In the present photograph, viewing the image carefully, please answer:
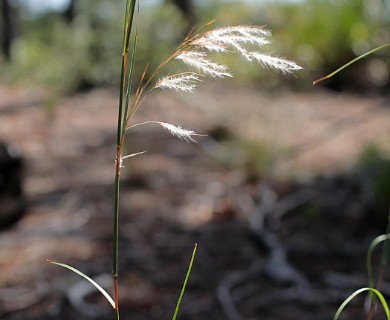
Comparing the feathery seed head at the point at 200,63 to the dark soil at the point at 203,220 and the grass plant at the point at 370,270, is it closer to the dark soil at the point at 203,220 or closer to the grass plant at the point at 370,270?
the grass plant at the point at 370,270

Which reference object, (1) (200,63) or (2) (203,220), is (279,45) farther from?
(1) (200,63)

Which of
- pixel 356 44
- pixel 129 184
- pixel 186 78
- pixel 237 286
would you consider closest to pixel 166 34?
pixel 356 44

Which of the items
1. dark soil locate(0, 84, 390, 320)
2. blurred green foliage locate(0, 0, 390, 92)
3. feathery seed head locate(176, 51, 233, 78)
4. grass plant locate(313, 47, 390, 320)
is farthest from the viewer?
blurred green foliage locate(0, 0, 390, 92)

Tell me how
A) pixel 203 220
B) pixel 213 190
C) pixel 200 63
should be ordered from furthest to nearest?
pixel 213 190 < pixel 203 220 < pixel 200 63

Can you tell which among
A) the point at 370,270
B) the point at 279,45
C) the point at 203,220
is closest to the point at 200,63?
the point at 370,270

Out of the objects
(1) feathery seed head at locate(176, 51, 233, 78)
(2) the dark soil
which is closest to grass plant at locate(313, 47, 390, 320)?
(1) feathery seed head at locate(176, 51, 233, 78)

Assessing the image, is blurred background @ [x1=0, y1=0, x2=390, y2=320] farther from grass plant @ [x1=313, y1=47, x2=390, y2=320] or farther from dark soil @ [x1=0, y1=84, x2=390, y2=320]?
grass plant @ [x1=313, y1=47, x2=390, y2=320]
